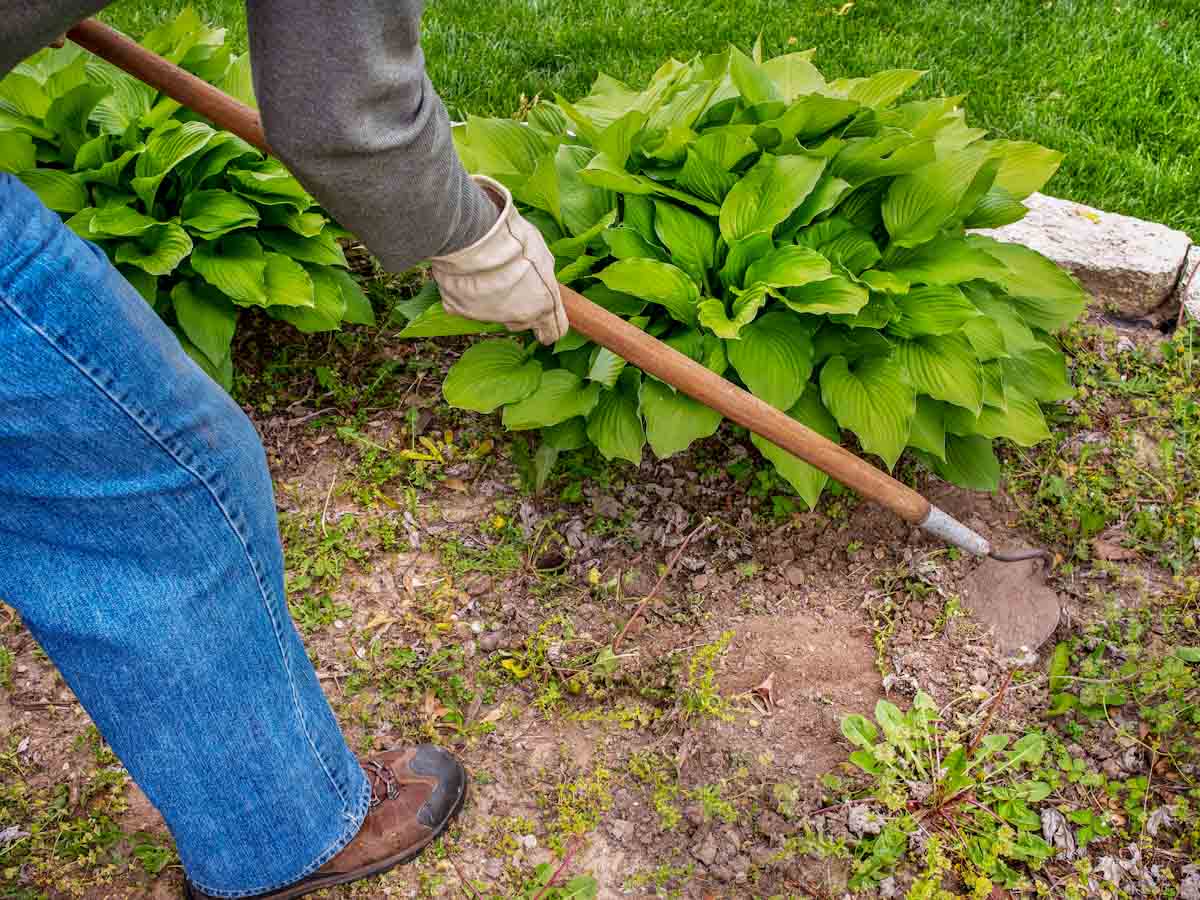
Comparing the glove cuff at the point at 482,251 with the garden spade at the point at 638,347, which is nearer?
the glove cuff at the point at 482,251

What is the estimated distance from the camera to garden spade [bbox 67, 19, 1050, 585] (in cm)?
195

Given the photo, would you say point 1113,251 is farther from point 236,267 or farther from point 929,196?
point 236,267

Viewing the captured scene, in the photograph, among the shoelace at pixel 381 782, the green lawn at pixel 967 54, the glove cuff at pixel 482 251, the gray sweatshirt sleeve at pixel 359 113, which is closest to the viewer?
the gray sweatshirt sleeve at pixel 359 113

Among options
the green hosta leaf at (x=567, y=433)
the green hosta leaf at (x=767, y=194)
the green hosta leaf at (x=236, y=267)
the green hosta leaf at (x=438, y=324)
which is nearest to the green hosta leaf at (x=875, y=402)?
the green hosta leaf at (x=767, y=194)

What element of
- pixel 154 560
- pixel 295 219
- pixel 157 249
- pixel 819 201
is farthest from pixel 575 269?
pixel 154 560

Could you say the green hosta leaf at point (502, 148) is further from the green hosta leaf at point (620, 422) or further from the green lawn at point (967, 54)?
the green lawn at point (967, 54)

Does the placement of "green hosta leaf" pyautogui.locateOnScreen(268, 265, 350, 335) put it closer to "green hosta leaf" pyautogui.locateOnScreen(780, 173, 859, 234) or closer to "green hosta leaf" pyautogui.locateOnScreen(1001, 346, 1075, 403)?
"green hosta leaf" pyautogui.locateOnScreen(780, 173, 859, 234)

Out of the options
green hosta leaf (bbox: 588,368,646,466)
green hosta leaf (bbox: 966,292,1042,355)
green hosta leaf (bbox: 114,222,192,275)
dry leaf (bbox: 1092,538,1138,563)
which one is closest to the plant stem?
green hosta leaf (bbox: 588,368,646,466)

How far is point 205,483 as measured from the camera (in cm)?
134

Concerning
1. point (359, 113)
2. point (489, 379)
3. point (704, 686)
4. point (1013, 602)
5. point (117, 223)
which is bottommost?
point (1013, 602)

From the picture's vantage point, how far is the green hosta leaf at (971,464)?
2.47 metres

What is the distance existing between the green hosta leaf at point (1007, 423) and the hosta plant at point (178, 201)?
151 centimetres

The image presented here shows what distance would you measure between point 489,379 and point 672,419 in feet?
1.50

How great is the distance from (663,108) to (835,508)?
3.52 ft
